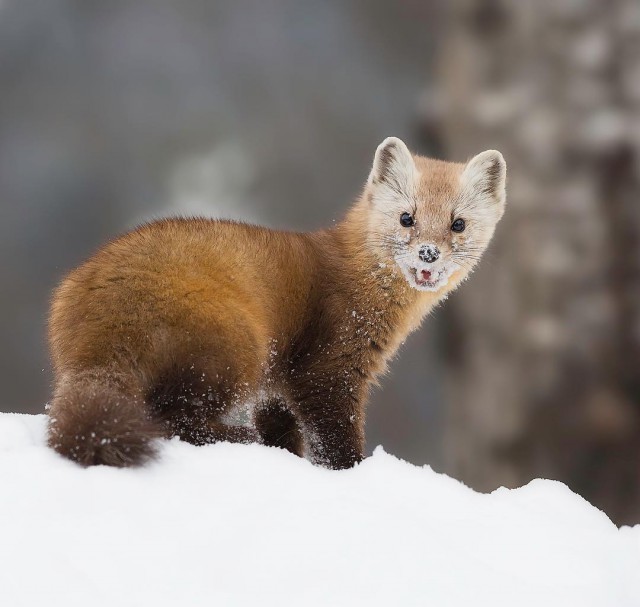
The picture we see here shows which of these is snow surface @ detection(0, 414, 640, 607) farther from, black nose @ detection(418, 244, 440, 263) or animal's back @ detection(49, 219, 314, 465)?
black nose @ detection(418, 244, 440, 263)

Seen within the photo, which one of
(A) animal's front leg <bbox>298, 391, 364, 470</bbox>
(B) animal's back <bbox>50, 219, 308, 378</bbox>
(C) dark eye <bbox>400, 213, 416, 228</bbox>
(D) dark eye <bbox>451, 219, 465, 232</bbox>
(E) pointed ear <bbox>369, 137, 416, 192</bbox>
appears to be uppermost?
(E) pointed ear <bbox>369, 137, 416, 192</bbox>

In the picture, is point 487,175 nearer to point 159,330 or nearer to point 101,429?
point 159,330

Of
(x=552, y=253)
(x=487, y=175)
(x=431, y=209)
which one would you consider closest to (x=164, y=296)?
(x=431, y=209)

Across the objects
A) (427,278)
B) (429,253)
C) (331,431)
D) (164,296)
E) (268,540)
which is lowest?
(331,431)

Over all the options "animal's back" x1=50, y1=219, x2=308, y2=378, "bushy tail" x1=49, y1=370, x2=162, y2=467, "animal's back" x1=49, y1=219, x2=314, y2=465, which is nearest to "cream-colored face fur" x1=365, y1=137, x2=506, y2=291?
"animal's back" x1=50, y1=219, x2=308, y2=378

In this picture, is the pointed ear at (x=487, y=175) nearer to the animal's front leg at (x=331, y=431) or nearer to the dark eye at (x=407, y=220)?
the dark eye at (x=407, y=220)

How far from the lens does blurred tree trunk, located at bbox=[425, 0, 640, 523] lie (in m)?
5.09

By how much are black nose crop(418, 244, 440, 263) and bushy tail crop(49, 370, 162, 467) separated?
1621 mm

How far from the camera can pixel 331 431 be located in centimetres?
414

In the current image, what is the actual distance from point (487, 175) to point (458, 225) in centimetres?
43

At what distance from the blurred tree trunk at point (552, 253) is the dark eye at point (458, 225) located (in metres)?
0.45

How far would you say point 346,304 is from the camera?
14.5 ft

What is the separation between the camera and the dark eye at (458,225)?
4434 mm

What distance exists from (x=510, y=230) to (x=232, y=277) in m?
2.27
